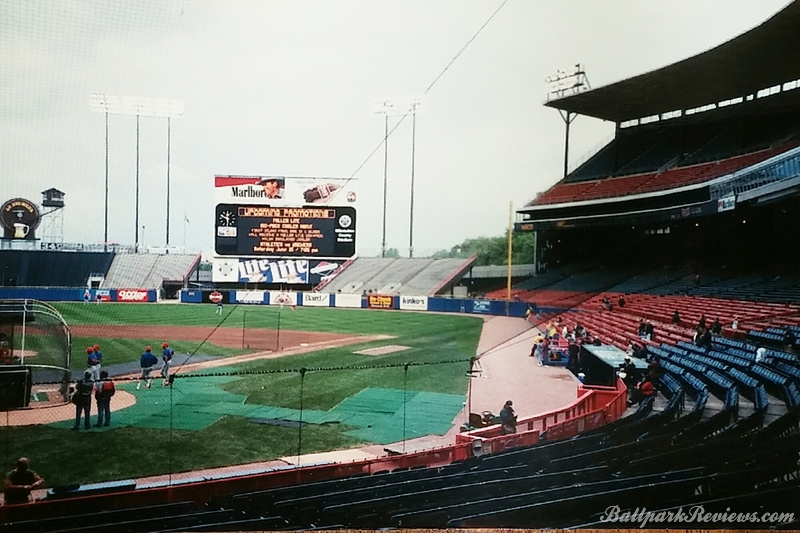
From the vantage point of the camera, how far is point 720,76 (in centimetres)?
706

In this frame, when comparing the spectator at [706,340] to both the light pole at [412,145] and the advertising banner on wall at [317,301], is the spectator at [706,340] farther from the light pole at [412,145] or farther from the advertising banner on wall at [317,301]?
the advertising banner on wall at [317,301]

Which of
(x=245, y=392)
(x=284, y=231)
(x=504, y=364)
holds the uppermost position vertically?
(x=284, y=231)

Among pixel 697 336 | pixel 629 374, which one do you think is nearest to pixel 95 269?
pixel 629 374

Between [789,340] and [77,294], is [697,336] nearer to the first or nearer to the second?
[789,340]

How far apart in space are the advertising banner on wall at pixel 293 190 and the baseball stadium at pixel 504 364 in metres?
0.02

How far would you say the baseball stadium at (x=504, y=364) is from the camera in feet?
13.2

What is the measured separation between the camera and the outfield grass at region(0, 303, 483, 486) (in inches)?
192

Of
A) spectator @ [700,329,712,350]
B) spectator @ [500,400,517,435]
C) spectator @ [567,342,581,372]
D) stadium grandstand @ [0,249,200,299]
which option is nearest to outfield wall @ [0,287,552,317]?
stadium grandstand @ [0,249,200,299]

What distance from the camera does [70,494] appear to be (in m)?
3.92

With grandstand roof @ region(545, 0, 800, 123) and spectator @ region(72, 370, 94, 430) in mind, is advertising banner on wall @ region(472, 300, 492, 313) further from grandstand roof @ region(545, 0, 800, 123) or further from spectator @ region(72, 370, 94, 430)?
spectator @ region(72, 370, 94, 430)

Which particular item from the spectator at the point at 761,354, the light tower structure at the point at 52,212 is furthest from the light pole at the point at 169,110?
the spectator at the point at 761,354

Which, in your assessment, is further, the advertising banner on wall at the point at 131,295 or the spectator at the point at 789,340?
the advertising banner on wall at the point at 131,295

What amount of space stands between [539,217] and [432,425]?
286cm

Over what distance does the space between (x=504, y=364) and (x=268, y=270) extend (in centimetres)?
381
